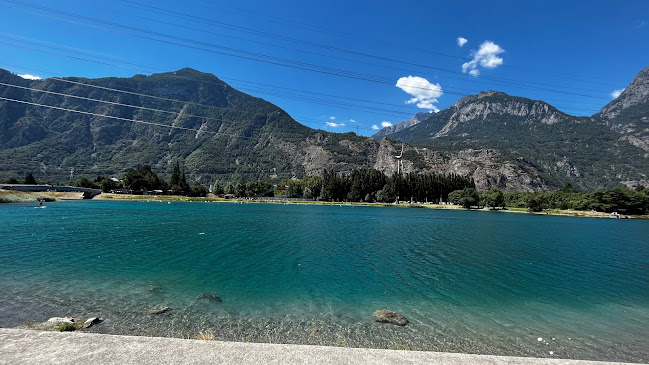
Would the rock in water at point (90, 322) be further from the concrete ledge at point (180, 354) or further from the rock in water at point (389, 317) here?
the rock in water at point (389, 317)

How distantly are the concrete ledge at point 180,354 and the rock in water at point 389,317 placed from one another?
706 centimetres

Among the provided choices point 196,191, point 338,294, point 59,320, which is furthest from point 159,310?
point 196,191

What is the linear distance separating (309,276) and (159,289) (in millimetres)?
8582

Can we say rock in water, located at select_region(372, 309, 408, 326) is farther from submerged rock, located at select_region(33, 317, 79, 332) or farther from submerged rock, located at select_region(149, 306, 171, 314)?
submerged rock, located at select_region(33, 317, 79, 332)

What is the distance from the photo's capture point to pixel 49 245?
86.8 feet

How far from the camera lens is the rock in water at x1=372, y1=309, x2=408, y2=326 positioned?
12627 millimetres

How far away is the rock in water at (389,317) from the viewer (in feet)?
41.4

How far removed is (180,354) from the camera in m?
5.50

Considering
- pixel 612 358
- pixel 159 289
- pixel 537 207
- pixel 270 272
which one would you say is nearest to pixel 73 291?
pixel 159 289

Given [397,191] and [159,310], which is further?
[397,191]

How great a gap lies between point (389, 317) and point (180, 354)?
9533 millimetres

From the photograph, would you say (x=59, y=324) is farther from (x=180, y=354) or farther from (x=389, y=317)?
(x=389, y=317)

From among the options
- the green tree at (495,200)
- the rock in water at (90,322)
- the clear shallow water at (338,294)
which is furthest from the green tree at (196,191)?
the rock in water at (90,322)

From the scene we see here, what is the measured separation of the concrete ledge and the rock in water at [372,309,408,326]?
7064 millimetres
